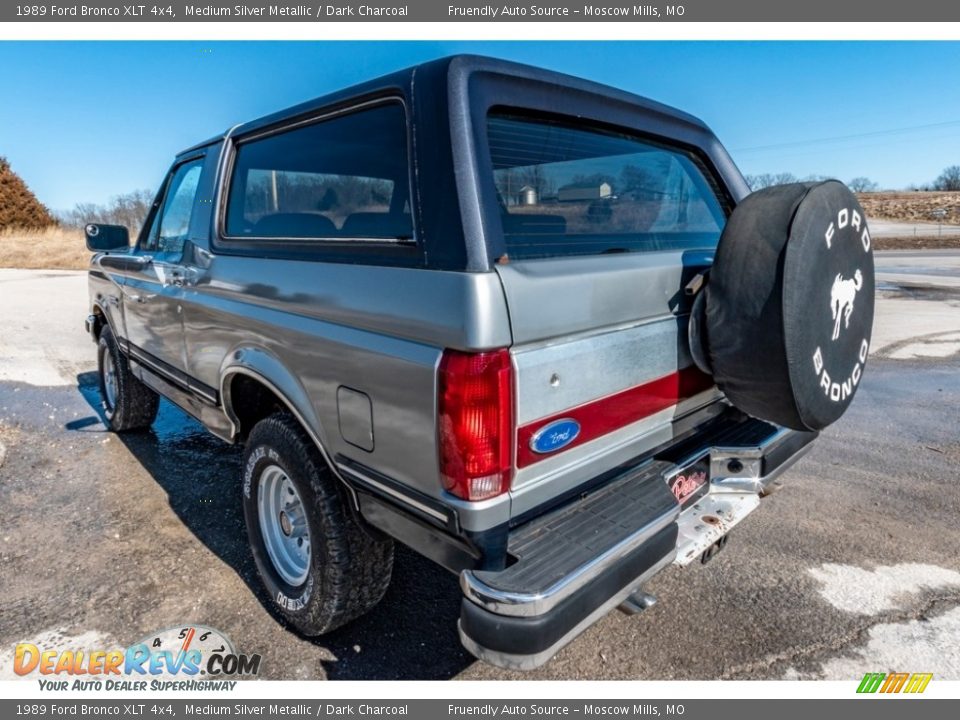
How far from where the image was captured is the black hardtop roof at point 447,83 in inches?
72.2

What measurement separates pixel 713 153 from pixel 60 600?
374 cm

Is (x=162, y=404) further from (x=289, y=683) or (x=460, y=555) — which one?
(x=460, y=555)

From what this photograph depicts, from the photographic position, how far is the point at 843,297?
220 cm

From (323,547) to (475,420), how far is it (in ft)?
3.27

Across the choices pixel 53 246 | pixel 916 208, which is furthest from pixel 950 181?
pixel 53 246

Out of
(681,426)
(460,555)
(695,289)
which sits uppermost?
(695,289)

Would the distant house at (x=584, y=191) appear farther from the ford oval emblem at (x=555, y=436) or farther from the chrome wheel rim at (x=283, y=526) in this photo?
the chrome wheel rim at (x=283, y=526)

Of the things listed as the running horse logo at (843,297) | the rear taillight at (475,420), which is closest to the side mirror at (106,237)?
the rear taillight at (475,420)

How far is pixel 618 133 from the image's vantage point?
251 cm

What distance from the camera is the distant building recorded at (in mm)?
2105

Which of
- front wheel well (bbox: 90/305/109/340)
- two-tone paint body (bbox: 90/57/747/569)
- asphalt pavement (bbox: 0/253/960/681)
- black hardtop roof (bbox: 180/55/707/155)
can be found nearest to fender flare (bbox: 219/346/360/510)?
two-tone paint body (bbox: 90/57/747/569)

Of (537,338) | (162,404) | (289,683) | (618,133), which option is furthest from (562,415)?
(162,404)

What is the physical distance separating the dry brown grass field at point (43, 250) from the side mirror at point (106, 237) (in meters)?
20.8

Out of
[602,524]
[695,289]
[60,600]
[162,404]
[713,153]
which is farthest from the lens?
[162,404]
